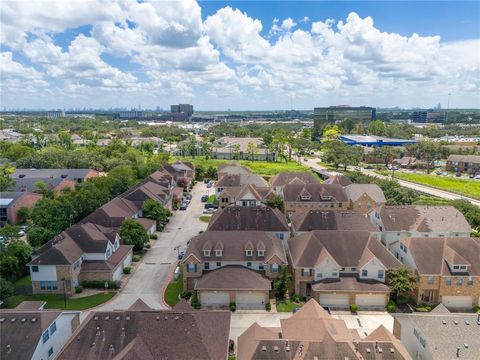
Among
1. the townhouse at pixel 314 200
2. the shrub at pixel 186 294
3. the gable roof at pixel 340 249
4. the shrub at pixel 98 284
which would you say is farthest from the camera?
the townhouse at pixel 314 200

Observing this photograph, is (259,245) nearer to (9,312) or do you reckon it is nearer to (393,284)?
(393,284)

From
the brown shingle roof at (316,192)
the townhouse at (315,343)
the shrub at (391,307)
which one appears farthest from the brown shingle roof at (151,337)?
the brown shingle roof at (316,192)

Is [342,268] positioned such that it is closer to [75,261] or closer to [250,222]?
[250,222]

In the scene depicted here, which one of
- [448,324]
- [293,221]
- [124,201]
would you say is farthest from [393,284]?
[124,201]

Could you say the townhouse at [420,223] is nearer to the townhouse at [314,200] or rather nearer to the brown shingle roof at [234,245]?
the townhouse at [314,200]

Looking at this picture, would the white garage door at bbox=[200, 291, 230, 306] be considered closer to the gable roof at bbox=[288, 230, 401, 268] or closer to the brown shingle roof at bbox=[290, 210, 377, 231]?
the gable roof at bbox=[288, 230, 401, 268]

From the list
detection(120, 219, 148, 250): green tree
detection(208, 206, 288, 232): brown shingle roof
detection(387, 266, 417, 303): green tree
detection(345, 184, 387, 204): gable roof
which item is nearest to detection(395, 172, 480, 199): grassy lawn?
detection(345, 184, 387, 204): gable roof
